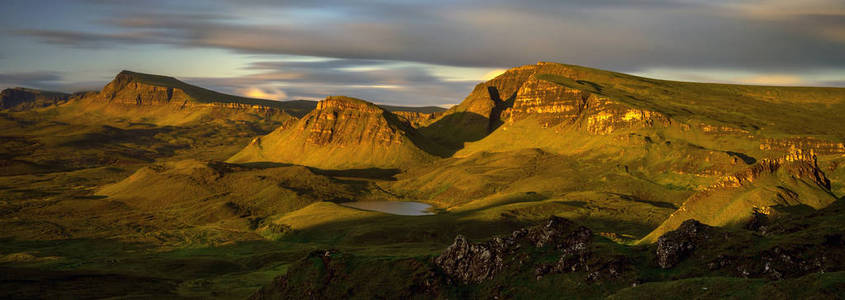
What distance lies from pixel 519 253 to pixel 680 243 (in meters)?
24.7

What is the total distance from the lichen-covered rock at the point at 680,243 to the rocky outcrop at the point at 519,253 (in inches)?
382

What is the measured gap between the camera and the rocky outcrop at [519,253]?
3723 inches

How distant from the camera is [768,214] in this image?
158 meters

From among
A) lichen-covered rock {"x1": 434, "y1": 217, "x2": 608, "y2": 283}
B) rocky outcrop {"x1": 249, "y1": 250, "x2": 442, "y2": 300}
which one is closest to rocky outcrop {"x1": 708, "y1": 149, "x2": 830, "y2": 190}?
lichen-covered rock {"x1": 434, "y1": 217, "x2": 608, "y2": 283}

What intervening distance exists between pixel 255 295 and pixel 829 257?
10004 cm

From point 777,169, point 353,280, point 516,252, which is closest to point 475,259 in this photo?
point 516,252

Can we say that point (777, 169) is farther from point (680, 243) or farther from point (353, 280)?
point (353, 280)

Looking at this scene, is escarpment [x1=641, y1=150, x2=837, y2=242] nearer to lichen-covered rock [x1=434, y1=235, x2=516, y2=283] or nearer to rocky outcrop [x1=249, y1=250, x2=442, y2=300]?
lichen-covered rock [x1=434, y1=235, x2=516, y2=283]

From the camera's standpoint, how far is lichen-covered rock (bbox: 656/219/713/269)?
294 ft

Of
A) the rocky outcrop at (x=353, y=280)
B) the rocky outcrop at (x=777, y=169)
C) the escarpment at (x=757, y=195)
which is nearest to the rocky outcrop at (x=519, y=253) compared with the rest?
the rocky outcrop at (x=353, y=280)

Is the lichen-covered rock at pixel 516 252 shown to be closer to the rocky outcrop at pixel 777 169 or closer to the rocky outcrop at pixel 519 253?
the rocky outcrop at pixel 519 253

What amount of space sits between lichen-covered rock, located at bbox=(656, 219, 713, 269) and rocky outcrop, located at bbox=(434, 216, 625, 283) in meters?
9.69

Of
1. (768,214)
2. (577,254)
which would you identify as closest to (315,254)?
(577,254)

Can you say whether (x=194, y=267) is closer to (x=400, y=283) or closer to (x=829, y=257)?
(x=400, y=283)
